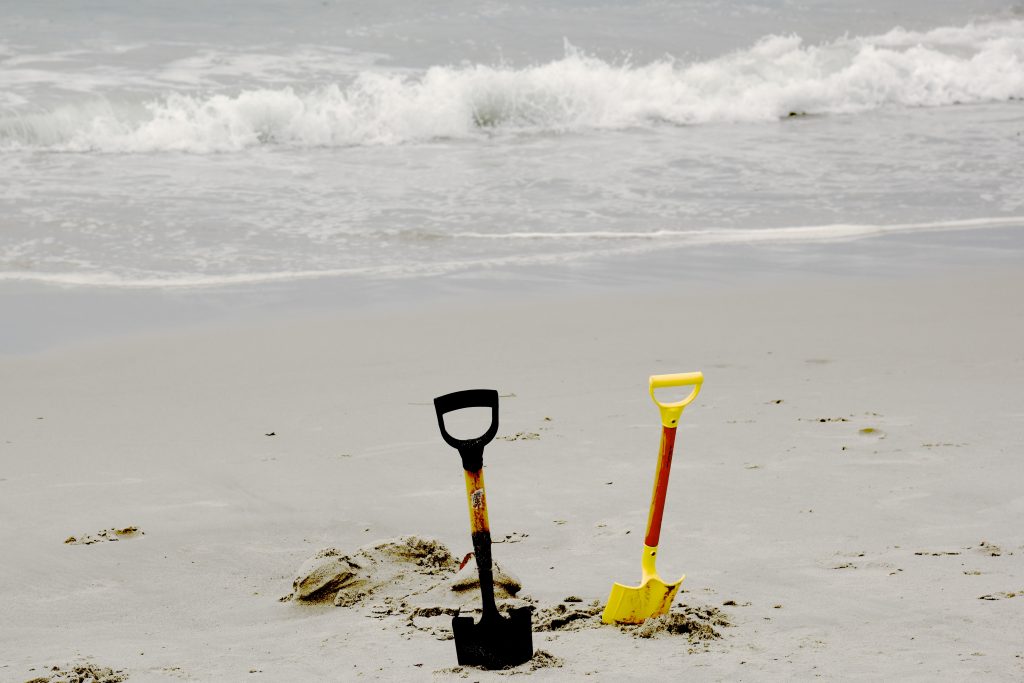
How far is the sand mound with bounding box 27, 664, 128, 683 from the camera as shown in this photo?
263 centimetres

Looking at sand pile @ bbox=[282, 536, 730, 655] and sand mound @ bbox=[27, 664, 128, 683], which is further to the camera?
sand pile @ bbox=[282, 536, 730, 655]

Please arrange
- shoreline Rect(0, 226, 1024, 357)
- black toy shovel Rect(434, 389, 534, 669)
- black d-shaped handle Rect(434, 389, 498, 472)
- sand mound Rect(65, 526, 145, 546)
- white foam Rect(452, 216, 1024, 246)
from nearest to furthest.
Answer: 1. black d-shaped handle Rect(434, 389, 498, 472)
2. black toy shovel Rect(434, 389, 534, 669)
3. sand mound Rect(65, 526, 145, 546)
4. shoreline Rect(0, 226, 1024, 357)
5. white foam Rect(452, 216, 1024, 246)

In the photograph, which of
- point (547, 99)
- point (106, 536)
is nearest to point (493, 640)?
point (106, 536)

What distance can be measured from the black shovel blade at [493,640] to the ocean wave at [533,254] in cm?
504

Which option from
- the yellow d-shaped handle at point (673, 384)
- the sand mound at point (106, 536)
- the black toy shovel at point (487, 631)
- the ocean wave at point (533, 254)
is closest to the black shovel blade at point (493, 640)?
the black toy shovel at point (487, 631)

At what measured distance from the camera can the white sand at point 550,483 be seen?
8.90 feet

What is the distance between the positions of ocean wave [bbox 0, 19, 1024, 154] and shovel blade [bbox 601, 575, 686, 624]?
11.2m

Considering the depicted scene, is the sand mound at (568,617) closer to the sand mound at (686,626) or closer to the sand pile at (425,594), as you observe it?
the sand pile at (425,594)

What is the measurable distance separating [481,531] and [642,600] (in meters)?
0.48

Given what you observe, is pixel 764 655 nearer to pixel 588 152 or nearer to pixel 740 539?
pixel 740 539

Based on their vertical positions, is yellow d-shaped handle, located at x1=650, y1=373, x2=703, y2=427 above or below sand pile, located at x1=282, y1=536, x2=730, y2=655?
above

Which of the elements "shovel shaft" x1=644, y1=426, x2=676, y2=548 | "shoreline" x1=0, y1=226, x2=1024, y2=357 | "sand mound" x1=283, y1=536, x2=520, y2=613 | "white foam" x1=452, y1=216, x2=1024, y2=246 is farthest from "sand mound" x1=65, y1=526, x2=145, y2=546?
A: "white foam" x1=452, y1=216, x2=1024, y2=246

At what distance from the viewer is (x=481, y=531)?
2.50m

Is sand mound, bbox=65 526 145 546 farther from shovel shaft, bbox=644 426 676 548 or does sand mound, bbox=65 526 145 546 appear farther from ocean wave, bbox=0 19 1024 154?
ocean wave, bbox=0 19 1024 154
